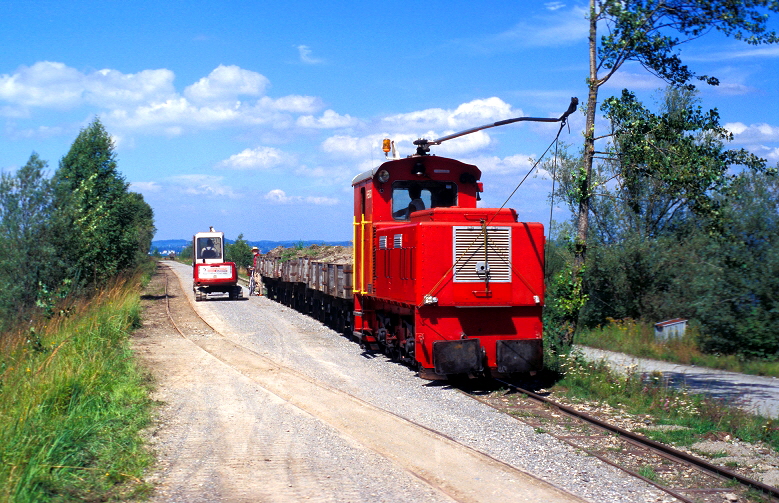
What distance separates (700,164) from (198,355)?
1001 centimetres

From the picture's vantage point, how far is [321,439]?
7.64m

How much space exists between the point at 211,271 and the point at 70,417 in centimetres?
2286

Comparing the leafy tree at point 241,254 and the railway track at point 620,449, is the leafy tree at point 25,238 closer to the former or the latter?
the railway track at point 620,449

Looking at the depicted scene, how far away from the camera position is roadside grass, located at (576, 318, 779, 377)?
1349 cm

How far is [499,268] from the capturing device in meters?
10.6

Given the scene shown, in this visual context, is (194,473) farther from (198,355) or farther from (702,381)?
(702,381)

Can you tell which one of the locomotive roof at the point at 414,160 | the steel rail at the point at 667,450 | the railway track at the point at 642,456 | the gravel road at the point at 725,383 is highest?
the locomotive roof at the point at 414,160

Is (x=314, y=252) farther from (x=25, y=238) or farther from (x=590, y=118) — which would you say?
(x=590, y=118)

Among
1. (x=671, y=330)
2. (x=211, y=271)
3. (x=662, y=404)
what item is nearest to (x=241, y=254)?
(x=211, y=271)

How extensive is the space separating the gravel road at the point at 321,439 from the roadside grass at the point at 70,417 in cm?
36

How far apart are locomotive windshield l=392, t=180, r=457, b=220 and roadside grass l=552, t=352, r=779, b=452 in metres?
3.62

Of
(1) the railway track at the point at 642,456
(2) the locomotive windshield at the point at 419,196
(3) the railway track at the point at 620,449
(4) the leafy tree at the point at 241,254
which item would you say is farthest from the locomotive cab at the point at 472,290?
(4) the leafy tree at the point at 241,254

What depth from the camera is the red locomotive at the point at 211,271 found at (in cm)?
2994

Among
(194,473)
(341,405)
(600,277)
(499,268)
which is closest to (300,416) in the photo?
(341,405)
